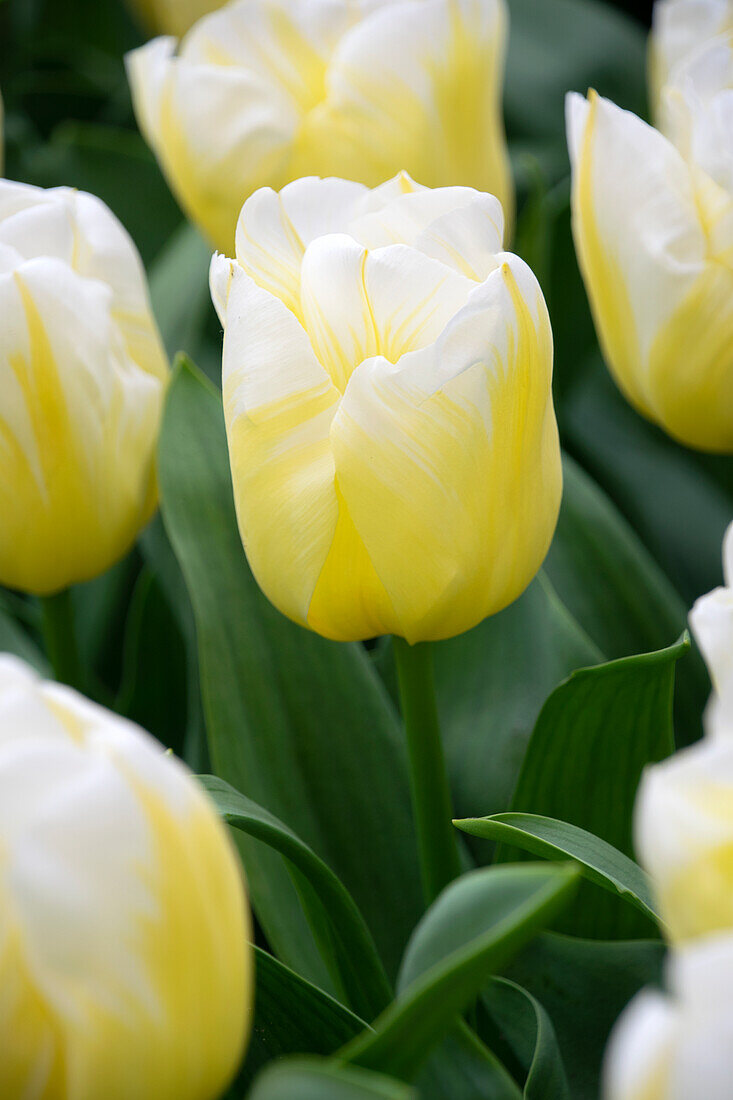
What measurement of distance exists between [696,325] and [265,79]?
246mm

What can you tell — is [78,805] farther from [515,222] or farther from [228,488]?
[515,222]

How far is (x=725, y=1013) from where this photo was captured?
0.17 metres

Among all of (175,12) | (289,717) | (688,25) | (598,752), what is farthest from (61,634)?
(175,12)

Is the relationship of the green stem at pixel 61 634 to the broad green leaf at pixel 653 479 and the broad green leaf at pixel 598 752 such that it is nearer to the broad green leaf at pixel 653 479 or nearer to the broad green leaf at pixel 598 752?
the broad green leaf at pixel 598 752

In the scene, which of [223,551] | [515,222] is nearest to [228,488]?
[223,551]

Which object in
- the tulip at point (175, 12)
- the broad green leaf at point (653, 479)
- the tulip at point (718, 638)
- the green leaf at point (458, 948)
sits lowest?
the broad green leaf at point (653, 479)

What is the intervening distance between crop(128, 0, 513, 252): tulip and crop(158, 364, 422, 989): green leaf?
0.46 feet

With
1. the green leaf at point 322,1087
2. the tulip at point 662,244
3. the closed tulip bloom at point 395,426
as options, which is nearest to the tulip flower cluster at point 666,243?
the tulip at point 662,244

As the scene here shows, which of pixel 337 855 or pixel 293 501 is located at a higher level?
pixel 293 501

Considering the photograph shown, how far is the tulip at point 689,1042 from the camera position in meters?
0.17

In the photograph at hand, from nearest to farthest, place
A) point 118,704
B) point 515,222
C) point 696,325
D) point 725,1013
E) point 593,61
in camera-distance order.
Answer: point 725,1013 < point 696,325 < point 118,704 < point 515,222 < point 593,61

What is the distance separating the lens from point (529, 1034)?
0.37 meters

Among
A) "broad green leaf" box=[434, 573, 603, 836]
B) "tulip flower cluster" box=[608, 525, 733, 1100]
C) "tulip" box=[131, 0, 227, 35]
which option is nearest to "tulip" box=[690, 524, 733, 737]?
"tulip flower cluster" box=[608, 525, 733, 1100]

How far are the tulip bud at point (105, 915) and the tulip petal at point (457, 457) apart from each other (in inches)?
4.8
